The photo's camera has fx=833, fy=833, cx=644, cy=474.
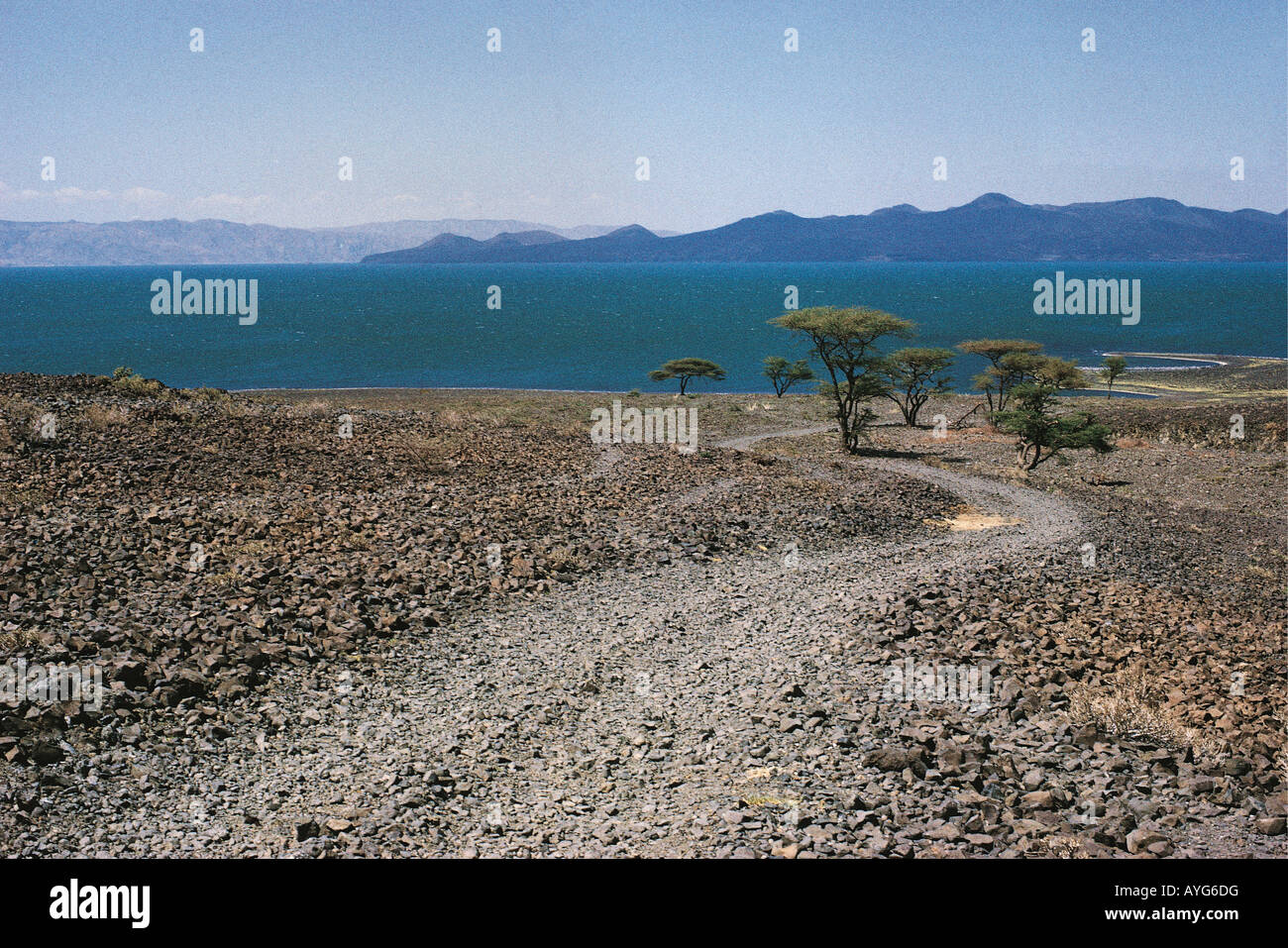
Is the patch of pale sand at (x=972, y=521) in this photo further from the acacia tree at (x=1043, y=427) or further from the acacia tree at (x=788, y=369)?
the acacia tree at (x=788, y=369)

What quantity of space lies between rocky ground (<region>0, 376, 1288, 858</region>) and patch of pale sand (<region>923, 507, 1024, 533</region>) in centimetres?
17

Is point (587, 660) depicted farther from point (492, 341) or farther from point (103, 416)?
point (492, 341)

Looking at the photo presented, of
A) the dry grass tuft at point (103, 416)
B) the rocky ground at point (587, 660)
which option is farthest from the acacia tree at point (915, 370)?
the dry grass tuft at point (103, 416)

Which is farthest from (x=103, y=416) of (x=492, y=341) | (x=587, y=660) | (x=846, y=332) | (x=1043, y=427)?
(x=492, y=341)

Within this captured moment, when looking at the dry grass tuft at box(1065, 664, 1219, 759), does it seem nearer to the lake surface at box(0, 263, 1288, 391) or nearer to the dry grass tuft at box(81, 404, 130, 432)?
the dry grass tuft at box(81, 404, 130, 432)

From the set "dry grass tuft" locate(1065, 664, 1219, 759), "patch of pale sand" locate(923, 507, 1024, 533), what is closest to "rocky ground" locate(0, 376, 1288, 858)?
"dry grass tuft" locate(1065, 664, 1219, 759)

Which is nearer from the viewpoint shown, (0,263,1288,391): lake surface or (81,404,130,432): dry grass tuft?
(81,404,130,432): dry grass tuft

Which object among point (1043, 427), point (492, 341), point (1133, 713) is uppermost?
point (492, 341)

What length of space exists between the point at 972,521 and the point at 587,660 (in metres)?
15.5

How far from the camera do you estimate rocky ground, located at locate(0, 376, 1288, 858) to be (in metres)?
8.36

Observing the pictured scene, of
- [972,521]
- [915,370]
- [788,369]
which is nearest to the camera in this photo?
[972,521]

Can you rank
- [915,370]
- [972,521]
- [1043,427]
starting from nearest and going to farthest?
[972,521] < [1043,427] < [915,370]

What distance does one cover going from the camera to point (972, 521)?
24328 mm

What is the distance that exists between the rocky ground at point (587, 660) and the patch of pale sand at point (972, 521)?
0.57ft
